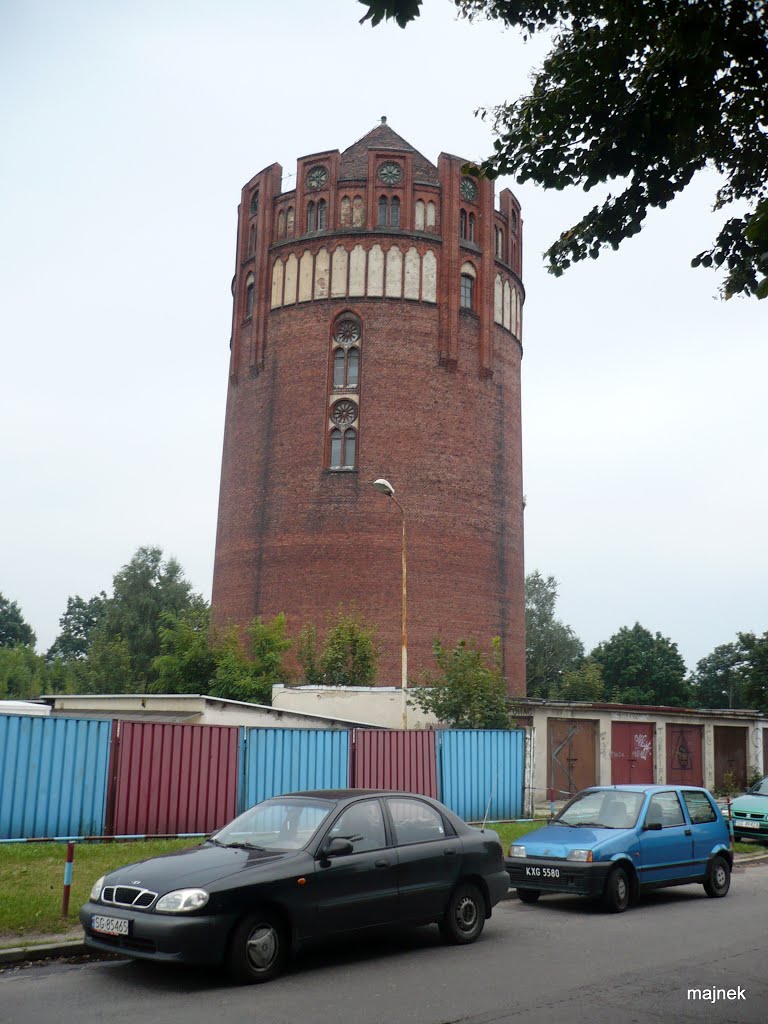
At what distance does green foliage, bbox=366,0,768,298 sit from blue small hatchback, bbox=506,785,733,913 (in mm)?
6329

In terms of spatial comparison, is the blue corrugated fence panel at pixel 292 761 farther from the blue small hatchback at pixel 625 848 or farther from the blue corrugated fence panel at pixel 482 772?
the blue small hatchback at pixel 625 848

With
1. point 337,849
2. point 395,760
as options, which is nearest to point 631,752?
point 395,760

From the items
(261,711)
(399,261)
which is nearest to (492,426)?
(399,261)

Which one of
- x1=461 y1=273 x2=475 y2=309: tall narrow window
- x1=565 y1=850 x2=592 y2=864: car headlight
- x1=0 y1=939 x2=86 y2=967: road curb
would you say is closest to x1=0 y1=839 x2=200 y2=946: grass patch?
x1=0 y1=939 x2=86 y2=967: road curb

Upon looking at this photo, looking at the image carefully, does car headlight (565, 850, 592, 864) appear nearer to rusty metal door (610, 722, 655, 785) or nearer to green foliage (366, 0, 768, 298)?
green foliage (366, 0, 768, 298)

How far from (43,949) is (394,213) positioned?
105 feet

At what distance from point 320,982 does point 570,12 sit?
8555mm

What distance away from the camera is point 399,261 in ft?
122

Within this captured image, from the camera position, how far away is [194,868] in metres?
8.20

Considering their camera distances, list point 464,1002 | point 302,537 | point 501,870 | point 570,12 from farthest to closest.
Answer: point 302,537
point 501,870
point 570,12
point 464,1002

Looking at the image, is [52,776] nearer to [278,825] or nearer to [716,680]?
[278,825]

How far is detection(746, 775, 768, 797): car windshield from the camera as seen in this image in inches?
829

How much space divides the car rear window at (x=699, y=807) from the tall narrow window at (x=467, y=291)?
88.0ft

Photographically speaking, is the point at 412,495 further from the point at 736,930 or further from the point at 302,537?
the point at 736,930
